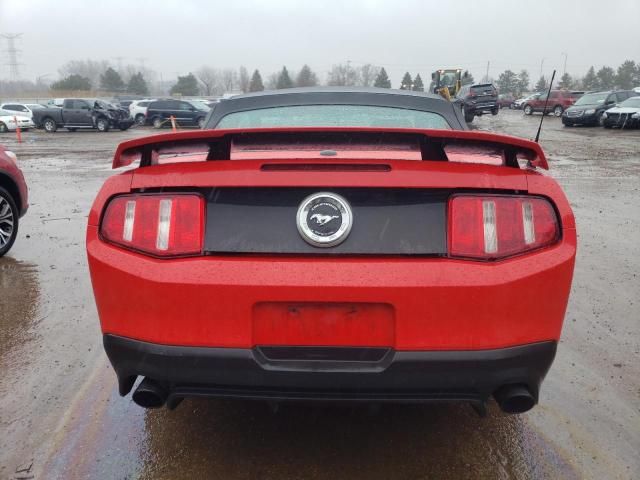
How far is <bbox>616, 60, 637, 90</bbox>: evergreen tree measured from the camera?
278 feet

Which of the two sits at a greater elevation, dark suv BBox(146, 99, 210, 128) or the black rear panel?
the black rear panel

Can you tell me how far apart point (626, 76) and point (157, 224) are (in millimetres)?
101803

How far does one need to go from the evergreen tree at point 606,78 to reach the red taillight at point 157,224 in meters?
99.6

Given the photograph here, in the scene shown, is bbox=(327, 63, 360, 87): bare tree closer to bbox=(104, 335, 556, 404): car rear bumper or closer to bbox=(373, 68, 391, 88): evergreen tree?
bbox=(373, 68, 391, 88): evergreen tree

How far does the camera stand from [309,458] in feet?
7.46

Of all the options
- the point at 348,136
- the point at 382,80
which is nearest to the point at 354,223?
the point at 348,136

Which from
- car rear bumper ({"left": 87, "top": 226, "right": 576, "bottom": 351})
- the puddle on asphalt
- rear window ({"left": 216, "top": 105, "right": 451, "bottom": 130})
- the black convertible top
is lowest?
the puddle on asphalt

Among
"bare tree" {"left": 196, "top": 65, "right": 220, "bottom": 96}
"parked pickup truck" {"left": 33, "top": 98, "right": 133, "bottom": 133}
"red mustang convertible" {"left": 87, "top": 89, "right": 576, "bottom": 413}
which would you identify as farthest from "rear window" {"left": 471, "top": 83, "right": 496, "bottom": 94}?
"bare tree" {"left": 196, "top": 65, "right": 220, "bottom": 96}

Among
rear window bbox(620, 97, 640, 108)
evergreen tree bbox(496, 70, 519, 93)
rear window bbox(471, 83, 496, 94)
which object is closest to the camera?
rear window bbox(620, 97, 640, 108)

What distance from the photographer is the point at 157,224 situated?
1890 mm

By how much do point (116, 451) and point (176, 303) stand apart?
3.27 ft

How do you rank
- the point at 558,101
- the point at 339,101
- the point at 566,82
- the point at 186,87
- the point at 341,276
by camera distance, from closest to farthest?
1. the point at 341,276
2. the point at 339,101
3. the point at 558,101
4. the point at 566,82
5. the point at 186,87

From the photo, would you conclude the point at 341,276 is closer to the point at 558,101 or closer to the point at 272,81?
the point at 558,101

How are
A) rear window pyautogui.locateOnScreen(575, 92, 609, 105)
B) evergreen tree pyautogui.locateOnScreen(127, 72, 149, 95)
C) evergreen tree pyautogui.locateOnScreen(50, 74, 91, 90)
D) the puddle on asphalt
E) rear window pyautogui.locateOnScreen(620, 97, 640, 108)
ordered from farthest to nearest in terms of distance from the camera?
1. evergreen tree pyautogui.locateOnScreen(127, 72, 149, 95)
2. evergreen tree pyautogui.locateOnScreen(50, 74, 91, 90)
3. rear window pyautogui.locateOnScreen(575, 92, 609, 105)
4. rear window pyautogui.locateOnScreen(620, 97, 640, 108)
5. the puddle on asphalt
